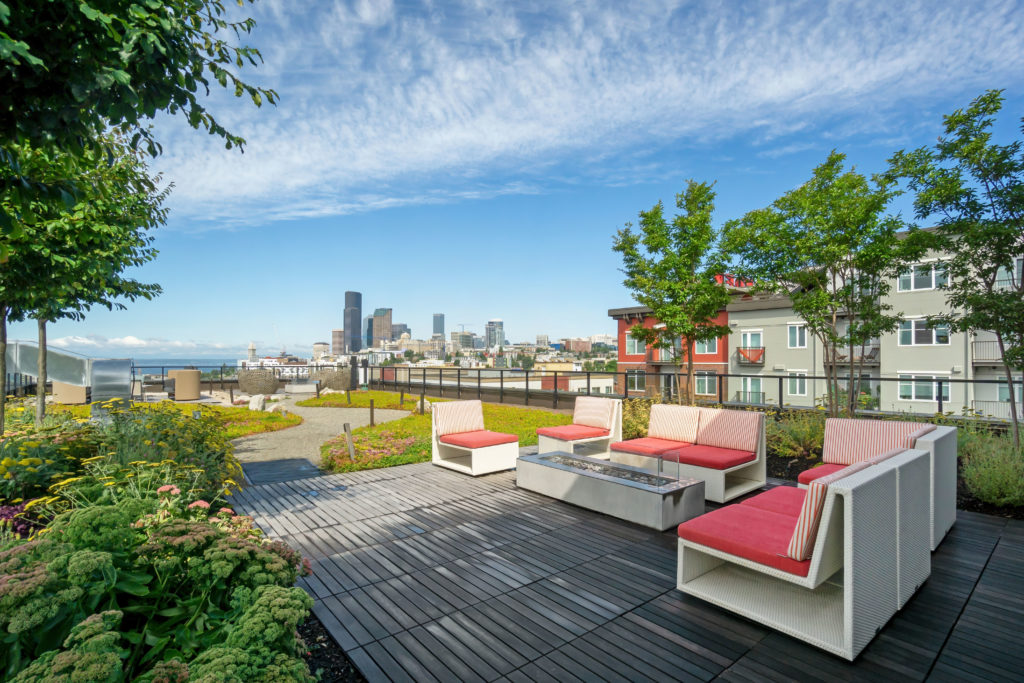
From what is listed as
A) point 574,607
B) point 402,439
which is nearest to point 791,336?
point 402,439

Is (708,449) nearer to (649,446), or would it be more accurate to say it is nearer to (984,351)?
(649,446)

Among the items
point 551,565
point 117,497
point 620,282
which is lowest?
point 551,565

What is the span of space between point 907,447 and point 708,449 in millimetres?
2133

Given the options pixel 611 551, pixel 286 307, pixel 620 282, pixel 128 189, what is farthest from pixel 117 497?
pixel 286 307

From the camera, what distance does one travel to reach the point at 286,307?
6425 centimetres

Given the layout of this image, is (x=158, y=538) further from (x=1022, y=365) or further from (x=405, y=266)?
(x=405, y=266)

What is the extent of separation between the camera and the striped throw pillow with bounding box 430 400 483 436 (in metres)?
6.83

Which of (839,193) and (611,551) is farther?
(839,193)

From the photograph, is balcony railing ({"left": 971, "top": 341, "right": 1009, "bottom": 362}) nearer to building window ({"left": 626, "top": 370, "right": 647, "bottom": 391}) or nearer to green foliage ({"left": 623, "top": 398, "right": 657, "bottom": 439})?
building window ({"left": 626, "top": 370, "right": 647, "bottom": 391})

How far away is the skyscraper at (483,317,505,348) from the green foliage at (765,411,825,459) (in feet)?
369

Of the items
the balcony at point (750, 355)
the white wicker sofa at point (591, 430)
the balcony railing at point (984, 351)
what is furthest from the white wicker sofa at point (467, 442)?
the balcony railing at point (984, 351)

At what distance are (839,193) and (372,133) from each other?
9069mm

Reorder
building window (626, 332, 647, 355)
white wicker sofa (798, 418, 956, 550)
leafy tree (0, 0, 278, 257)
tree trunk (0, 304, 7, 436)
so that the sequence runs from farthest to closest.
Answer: building window (626, 332, 647, 355) → tree trunk (0, 304, 7, 436) → white wicker sofa (798, 418, 956, 550) → leafy tree (0, 0, 278, 257)

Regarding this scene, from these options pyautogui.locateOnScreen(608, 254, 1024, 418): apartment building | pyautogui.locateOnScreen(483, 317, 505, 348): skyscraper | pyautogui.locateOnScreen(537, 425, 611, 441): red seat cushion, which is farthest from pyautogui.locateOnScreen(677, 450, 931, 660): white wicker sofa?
pyautogui.locateOnScreen(483, 317, 505, 348): skyscraper
